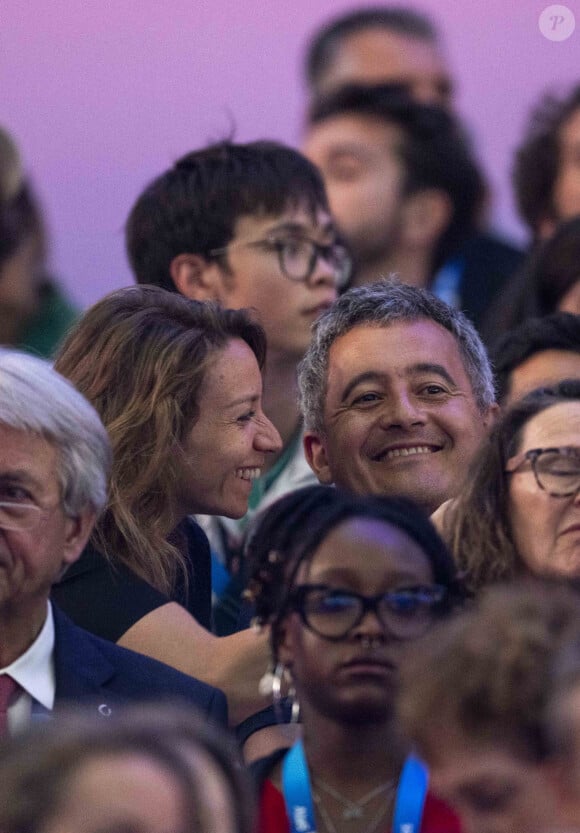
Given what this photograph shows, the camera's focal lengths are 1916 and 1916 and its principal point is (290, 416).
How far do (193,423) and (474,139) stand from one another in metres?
2.60

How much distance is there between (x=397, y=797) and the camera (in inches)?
128

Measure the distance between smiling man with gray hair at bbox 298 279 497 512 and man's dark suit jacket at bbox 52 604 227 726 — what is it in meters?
0.96

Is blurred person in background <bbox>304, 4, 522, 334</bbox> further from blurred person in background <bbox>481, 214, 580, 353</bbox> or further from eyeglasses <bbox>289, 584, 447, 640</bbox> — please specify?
eyeglasses <bbox>289, 584, 447, 640</bbox>

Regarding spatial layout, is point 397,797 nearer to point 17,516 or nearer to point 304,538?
point 304,538

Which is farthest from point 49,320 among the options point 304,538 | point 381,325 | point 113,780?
point 113,780

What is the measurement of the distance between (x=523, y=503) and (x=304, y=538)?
0.63 meters

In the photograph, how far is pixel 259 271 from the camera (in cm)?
543

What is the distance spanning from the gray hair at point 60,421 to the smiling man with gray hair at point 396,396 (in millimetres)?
1078

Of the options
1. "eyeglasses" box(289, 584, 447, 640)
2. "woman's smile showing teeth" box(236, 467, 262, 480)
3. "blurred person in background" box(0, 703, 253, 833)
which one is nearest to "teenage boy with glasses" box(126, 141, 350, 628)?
"woman's smile showing teeth" box(236, 467, 262, 480)

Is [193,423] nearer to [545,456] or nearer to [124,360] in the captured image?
[124,360]

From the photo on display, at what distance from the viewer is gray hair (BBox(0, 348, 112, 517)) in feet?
11.5

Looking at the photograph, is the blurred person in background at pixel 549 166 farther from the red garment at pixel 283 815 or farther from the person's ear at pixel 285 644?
the red garment at pixel 283 815

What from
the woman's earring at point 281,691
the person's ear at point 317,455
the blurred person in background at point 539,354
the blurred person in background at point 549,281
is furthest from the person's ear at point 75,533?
the blurred person in background at point 549,281

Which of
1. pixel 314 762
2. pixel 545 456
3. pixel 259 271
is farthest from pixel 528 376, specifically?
pixel 314 762
